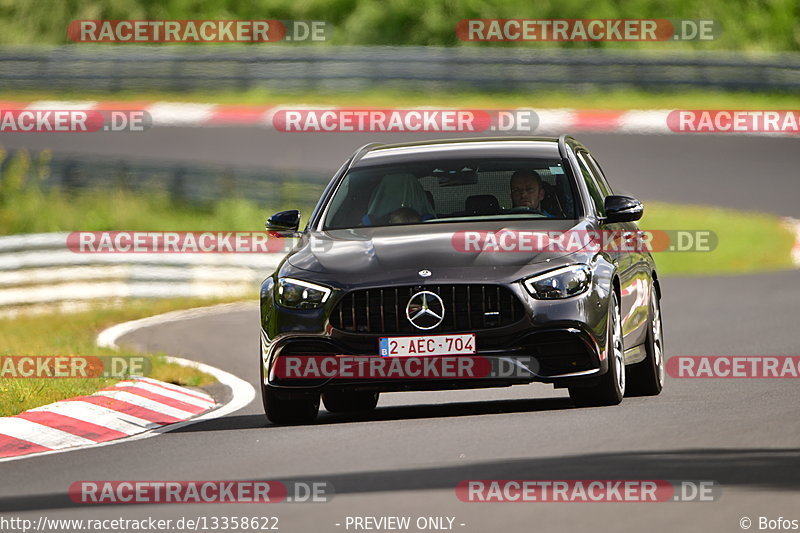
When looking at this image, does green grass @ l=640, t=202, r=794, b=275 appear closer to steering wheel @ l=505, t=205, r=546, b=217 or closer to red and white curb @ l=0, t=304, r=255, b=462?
red and white curb @ l=0, t=304, r=255, b=462

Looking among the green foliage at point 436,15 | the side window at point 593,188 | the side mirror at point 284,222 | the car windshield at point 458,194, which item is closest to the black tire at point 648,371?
the side window at point 593,188

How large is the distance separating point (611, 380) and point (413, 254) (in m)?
1.34

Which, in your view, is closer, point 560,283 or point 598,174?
point 560,283

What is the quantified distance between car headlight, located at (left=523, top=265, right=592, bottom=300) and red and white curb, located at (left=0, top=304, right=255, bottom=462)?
2525mm

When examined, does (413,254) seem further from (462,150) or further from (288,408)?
(462,150)

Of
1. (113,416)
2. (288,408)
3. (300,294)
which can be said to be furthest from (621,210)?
(113,416)

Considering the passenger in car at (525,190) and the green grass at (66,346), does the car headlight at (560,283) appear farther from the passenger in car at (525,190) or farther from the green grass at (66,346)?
the green grass at (66,346)

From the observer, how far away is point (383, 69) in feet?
109

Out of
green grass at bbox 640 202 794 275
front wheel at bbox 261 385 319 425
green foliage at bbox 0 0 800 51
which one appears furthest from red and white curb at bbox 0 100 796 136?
front wheel at bbox 261 385 319 425

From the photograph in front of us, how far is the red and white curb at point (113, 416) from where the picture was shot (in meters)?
10.4

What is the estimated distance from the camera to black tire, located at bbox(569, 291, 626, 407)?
33.0 ft

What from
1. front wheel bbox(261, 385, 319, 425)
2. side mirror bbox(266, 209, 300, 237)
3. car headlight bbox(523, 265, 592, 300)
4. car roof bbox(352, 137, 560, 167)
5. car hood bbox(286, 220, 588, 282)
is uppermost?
car roof bbox(352, 137, 560, 167)

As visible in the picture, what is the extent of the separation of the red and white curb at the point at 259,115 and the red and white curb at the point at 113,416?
1728 centimetres

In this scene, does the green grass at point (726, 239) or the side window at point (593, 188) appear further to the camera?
the green grass at point (726, 239)
